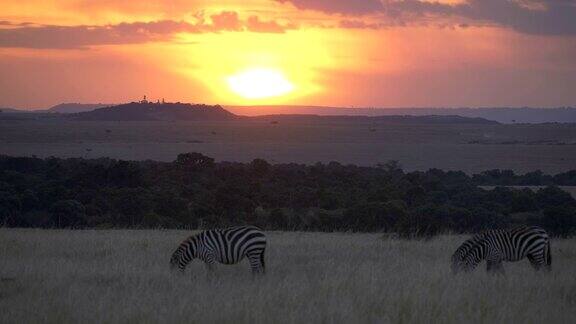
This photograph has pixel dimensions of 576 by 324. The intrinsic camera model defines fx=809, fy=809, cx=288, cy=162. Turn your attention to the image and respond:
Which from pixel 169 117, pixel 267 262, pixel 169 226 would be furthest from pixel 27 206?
pixel 169 117

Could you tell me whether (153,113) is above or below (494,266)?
above

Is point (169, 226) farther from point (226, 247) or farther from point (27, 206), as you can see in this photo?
point (226, 247)

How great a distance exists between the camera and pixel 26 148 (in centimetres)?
9419

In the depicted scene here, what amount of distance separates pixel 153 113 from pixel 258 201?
151930 mm

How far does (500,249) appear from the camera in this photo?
541 inches

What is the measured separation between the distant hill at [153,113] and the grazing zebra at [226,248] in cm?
16707

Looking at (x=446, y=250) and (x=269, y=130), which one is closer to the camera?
(x=446, y=250)

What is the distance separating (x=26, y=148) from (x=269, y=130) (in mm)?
55679

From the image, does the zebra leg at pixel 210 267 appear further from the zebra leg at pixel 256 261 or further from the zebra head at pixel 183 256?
the zebra leg at pixel 256 261

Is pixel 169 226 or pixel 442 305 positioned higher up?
pixel 442 305

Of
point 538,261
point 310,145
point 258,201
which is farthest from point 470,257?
point 310,145

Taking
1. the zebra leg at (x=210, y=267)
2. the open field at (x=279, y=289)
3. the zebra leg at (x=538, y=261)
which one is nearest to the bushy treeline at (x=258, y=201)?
the open field at (x=279, y=289)

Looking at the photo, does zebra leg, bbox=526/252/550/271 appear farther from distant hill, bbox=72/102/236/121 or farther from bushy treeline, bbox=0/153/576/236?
distant hill, bbox=72/102/236/121

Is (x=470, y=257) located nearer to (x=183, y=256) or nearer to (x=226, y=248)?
(x=226, y=248)
